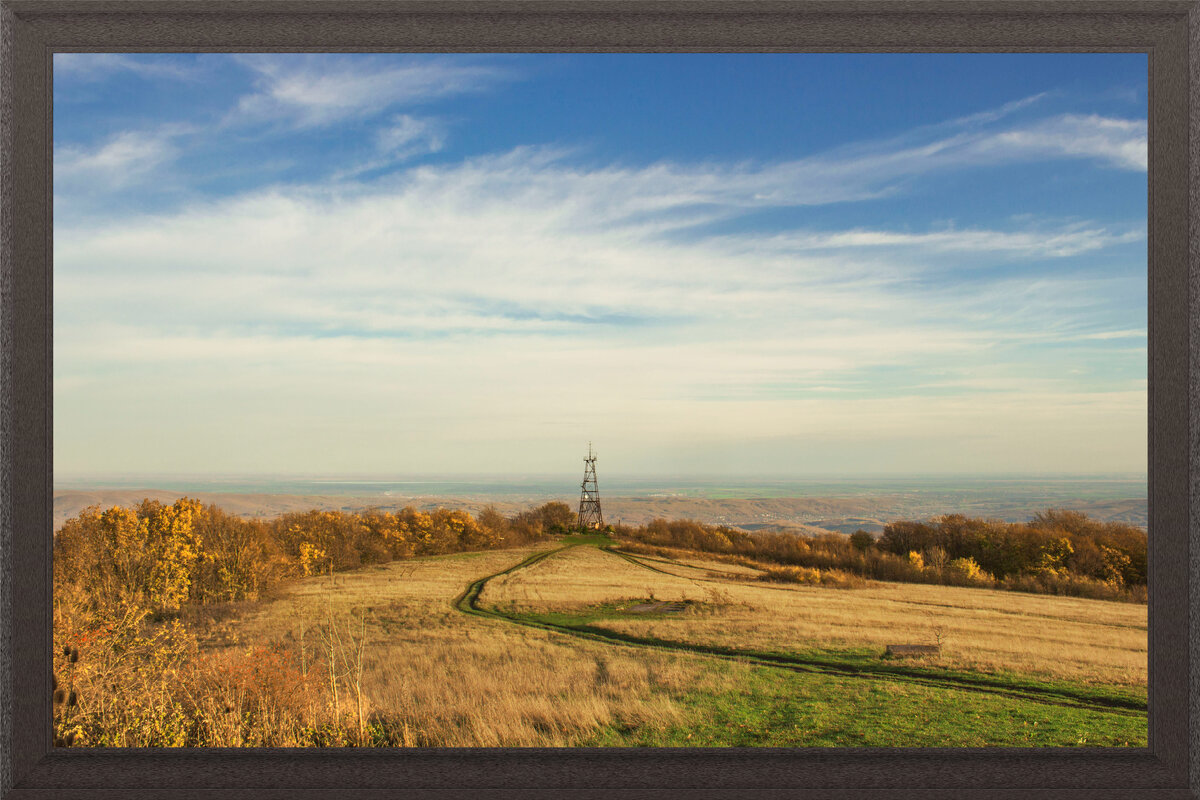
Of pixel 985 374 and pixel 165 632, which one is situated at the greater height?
pixel 985 374

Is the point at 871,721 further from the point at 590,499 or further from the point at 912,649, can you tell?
the point at 590,499

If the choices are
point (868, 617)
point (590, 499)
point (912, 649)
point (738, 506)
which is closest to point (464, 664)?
point (590, 499)

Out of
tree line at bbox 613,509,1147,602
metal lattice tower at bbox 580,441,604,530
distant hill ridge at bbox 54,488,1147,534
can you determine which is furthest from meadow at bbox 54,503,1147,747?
distant hill ridge at bbox 54,488,1147,534

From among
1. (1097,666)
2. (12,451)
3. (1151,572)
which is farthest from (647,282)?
(1097,666)

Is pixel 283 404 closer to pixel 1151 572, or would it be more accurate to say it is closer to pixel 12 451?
pixel 12 451

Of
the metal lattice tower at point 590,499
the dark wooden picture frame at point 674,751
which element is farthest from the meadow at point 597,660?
the metal lattice tower at point 590,499

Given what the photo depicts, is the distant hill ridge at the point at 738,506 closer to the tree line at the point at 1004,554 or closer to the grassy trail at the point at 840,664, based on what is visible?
the tree line at the point at 1004,554
